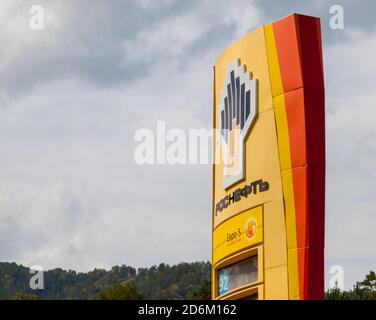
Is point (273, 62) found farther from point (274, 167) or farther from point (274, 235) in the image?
point (274, 235)

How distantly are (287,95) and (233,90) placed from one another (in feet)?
17.4

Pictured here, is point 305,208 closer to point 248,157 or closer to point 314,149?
point 314,149

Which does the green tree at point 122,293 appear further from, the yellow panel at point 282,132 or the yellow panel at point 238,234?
the yellow panel at point 282,132

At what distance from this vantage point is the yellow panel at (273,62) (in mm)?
30438

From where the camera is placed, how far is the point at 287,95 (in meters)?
29.8

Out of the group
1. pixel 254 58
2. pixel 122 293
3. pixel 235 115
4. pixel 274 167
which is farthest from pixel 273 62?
pixel 122 293

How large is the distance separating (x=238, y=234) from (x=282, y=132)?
517 centimetres

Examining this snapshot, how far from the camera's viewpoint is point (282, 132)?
29891 millimetres

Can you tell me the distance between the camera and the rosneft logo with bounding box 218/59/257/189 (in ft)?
106

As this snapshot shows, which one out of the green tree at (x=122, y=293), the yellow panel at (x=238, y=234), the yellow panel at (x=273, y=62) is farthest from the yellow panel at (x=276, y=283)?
the green tree at (x=122, y=293)

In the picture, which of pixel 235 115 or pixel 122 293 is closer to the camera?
pixel 235 115

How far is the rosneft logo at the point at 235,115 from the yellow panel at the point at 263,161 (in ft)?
1.56
